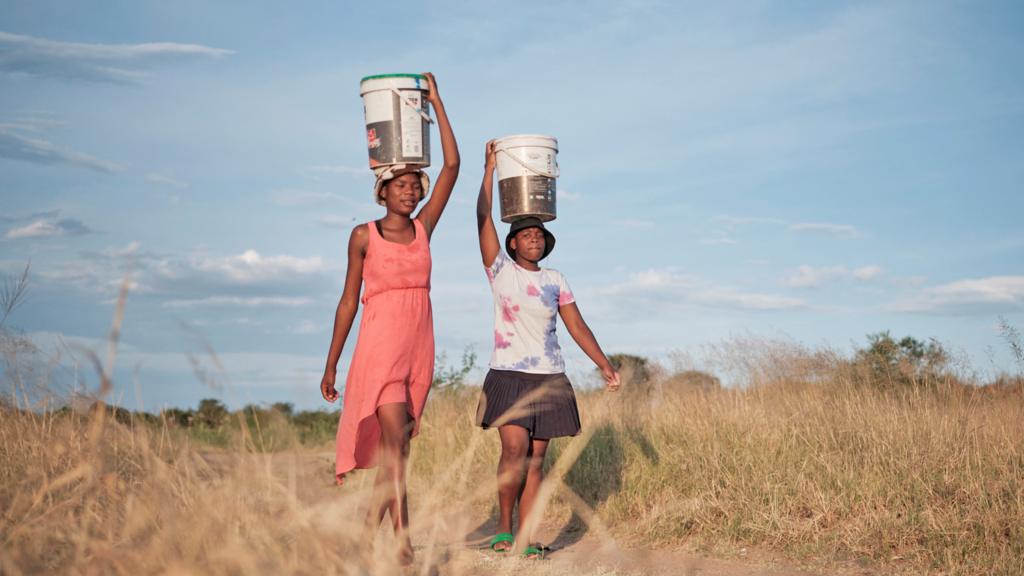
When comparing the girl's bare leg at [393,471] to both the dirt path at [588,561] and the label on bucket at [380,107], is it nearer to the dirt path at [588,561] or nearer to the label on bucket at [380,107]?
the dirt path at [588,561]

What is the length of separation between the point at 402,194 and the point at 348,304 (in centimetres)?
71

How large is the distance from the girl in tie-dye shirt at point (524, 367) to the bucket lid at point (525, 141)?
435 millimetres

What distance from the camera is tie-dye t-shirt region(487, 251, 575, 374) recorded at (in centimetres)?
597

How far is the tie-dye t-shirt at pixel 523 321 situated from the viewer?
19.6 ft

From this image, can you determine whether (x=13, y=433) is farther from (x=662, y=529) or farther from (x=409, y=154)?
(x=662, y=529)

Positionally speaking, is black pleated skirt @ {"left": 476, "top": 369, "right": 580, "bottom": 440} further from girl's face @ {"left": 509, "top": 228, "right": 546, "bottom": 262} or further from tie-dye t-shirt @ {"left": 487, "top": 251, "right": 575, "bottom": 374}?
girl's face @ {"left": 509, "top": 228, "right": 546, "bottom": 262}

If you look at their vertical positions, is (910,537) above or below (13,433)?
below

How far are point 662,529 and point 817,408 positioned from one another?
2.39 meters

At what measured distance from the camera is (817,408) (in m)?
8.52

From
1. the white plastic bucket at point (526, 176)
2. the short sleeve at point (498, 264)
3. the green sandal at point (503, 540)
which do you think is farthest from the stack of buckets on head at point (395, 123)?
the green sandal at point (503, 540)

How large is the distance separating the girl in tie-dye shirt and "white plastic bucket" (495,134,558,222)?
0.32ft

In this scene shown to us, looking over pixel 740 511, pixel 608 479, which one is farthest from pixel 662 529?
pixel 608 479

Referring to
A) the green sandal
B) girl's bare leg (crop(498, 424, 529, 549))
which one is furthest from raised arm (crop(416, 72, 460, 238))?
the green sandal

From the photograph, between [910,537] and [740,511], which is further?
[740,511]
